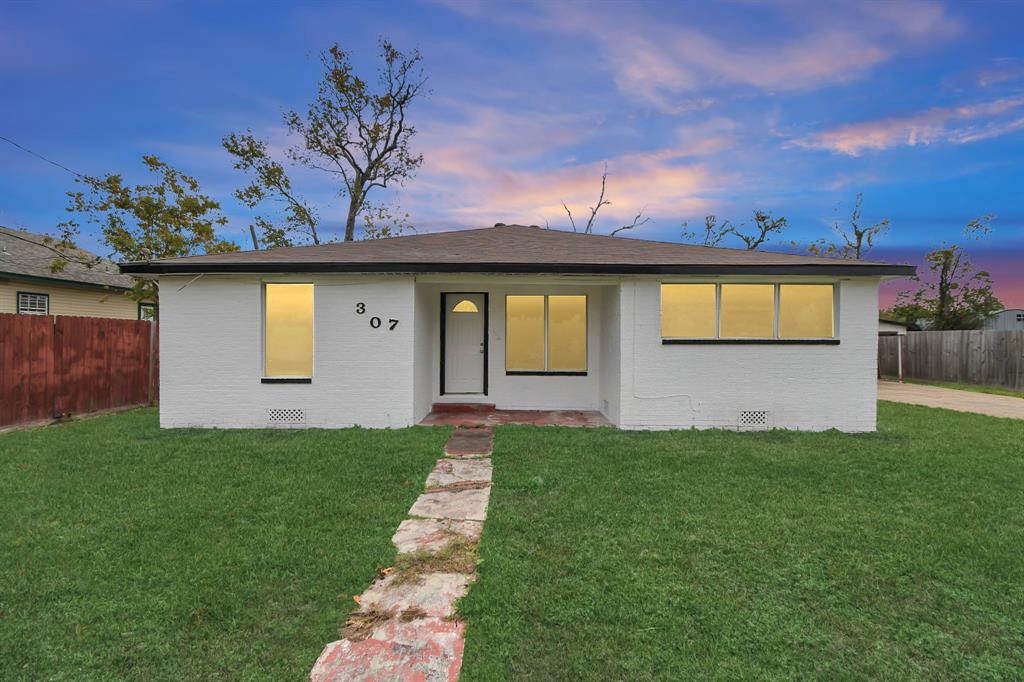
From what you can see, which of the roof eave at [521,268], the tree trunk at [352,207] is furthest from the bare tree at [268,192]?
the roof eave at [521,268]

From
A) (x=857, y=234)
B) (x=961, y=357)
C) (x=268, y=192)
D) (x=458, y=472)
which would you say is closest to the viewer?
(x=458, y=472)

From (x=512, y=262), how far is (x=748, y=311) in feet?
11.9

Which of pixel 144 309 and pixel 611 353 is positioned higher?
pixel 144 309

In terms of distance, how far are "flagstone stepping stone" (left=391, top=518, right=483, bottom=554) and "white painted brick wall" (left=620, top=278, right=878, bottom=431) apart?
392 cm

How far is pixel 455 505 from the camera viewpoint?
4074 mm

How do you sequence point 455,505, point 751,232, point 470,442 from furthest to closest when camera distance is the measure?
point 751,232
point 470,442
point 455,505

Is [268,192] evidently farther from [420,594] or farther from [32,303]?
[420,594]

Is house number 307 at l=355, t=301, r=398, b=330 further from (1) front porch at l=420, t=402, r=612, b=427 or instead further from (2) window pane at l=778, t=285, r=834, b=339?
(2) window pane at l=778, t=285, r=834, b=339

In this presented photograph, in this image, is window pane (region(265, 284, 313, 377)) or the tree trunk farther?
the tree trunk

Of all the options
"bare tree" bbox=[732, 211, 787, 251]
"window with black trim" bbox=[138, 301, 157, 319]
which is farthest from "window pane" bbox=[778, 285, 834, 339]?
"bare tree" bbox=[732, 211, 787, 251]

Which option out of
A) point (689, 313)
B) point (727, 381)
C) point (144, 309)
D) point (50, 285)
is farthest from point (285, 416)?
point (144, 309)

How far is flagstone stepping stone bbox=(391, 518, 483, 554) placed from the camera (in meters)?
3.30

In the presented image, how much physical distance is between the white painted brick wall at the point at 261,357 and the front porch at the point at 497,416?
856mm

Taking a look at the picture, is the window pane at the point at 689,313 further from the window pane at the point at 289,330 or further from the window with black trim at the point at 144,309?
the window with black trim at the point at 144,309
